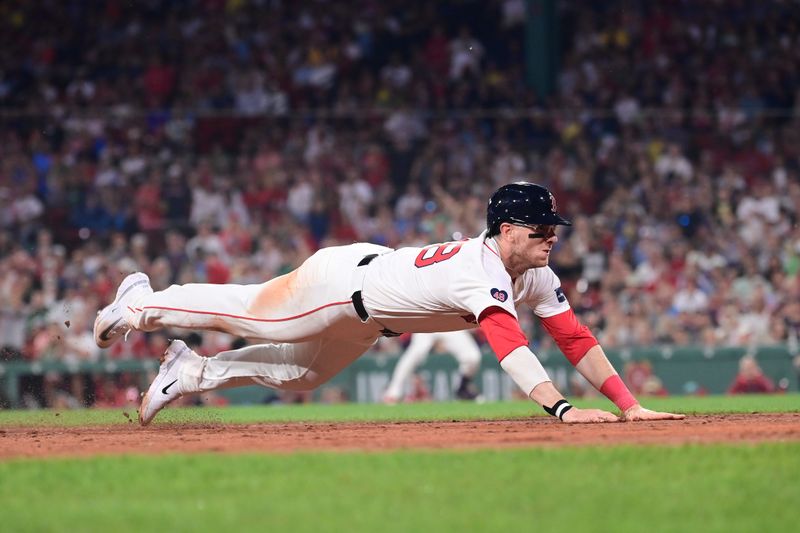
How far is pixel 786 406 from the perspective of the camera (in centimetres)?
1022

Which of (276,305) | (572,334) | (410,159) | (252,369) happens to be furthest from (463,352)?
(276,305)

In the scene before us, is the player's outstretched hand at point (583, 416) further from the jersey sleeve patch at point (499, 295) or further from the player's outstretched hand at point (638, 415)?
the jersey sleeve patch at point (499, 295)

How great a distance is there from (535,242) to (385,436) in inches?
56.0

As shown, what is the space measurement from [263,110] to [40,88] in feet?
12.4

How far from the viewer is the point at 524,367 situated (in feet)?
22.1

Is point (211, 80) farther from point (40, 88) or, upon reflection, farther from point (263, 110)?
point (40, 88)

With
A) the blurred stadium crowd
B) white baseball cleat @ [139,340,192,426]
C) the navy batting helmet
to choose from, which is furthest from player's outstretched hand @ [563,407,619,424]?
the blurred stadium crowd

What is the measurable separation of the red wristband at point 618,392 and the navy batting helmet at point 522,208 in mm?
1133

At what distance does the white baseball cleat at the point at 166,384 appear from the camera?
8219mm

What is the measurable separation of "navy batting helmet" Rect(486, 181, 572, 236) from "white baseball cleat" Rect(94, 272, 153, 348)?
96.7 inches

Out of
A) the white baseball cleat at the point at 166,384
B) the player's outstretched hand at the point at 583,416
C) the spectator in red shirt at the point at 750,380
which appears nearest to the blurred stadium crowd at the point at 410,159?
the spectator in red shirt at the point at 750,380

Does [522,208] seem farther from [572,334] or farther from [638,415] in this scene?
[638,415]

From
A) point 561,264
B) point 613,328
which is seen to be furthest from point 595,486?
point 561,264

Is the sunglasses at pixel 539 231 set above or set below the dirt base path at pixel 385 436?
above
